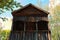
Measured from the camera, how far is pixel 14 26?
17.8 m

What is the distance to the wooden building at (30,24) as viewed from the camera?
1739 centimetres

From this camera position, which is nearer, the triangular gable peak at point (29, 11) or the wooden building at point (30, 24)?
the wooden building at point (30, 24)

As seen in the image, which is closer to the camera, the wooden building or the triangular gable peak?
the wooden building

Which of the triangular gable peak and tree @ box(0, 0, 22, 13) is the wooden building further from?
tree @ box(0, 0, 22, 13)

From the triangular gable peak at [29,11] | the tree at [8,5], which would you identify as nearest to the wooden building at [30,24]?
the triangular gable peak at [29,11]

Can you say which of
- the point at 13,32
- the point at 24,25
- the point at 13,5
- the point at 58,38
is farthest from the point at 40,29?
the point at 58,38

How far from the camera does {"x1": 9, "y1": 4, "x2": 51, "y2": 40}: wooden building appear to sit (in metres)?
17.4

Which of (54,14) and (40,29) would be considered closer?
(40,29)

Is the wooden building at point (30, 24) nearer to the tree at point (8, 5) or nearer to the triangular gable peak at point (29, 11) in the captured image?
the triangular gable peak at point (29, 11)

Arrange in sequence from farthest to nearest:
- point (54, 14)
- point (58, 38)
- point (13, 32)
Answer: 1. point (58, 38)
2. point (54, 14)
3. point (13, 32)

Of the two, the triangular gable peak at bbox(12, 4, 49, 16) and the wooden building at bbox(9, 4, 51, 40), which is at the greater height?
the triangular gable peak at bbox(12, 4, 49, 16)

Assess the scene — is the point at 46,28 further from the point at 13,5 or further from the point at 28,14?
the point at 13,5

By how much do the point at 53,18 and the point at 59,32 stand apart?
5000 millimetres

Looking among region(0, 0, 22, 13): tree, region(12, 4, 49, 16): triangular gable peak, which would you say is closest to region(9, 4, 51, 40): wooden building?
region(12, 4, 49, 16): triangular gable peak
